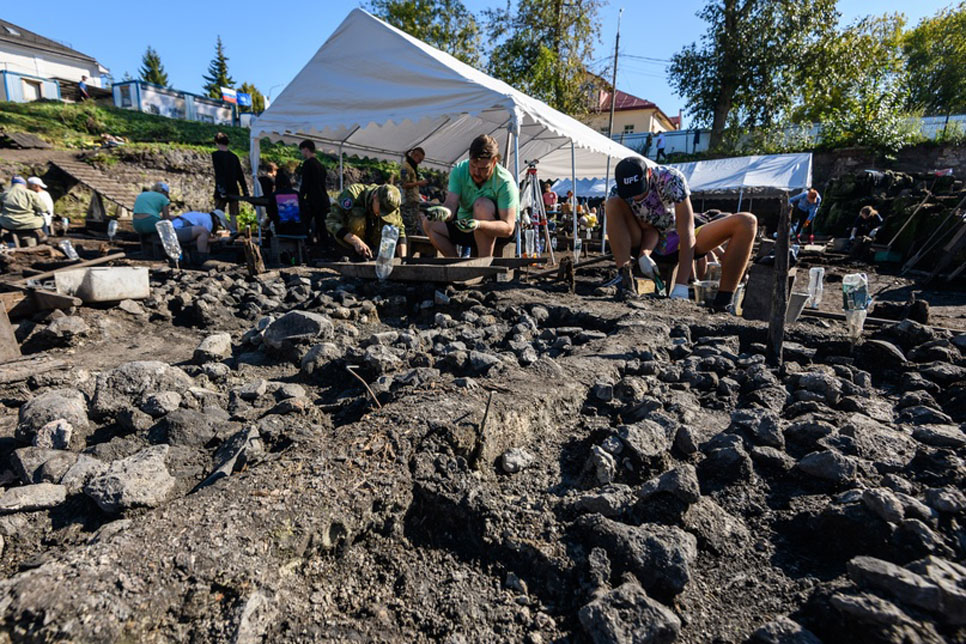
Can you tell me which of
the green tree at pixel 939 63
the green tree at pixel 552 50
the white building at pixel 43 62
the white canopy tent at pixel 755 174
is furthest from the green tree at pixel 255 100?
the green tree at pixel 939 63

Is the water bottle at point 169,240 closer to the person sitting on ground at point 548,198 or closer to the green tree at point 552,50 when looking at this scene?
the person sitting on ground at point 548,198

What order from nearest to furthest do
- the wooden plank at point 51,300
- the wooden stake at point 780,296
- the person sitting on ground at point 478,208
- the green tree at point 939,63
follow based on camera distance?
the wooden stake at point 780,296
the wooden plank at point 51,300
the person sitting on ground at point 478,208
the green tree at point 939,63

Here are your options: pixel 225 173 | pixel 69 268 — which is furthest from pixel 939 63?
pixel 69 268

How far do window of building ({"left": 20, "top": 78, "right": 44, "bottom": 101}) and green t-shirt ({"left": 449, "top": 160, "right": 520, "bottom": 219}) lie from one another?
31.0 m

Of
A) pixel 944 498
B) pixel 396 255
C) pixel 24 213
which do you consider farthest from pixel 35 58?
pixel 944 498

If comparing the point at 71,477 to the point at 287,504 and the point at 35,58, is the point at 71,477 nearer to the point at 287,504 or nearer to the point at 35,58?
the point at 287,504

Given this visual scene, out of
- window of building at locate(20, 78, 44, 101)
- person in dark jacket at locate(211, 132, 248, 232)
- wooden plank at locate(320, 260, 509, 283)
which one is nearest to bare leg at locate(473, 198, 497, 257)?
wooden plank at locate(320, 260, 509, 283)

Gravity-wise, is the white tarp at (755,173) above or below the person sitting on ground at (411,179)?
above

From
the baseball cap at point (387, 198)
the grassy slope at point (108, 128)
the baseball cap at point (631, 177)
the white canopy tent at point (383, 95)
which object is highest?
the grassy slope at point (108, 128)

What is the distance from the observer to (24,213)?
735 centimetres

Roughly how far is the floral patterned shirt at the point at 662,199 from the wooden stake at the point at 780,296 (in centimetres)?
118

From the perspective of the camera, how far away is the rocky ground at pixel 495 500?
908mm

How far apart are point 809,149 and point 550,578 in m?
25.0

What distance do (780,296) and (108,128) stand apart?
2257 centimetres
